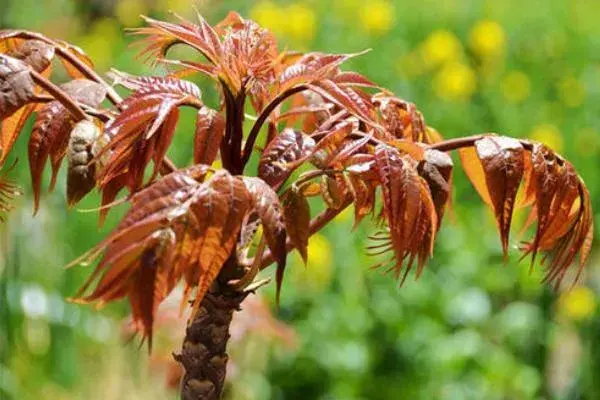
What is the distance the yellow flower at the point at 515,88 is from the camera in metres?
4.17

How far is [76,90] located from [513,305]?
7.24ft

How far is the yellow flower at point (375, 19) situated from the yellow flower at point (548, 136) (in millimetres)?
739

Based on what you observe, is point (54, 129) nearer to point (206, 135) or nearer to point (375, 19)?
point (206, 135)

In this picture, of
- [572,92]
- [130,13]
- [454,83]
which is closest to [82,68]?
[454,83]

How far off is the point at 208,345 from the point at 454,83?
Result: 3.03 m

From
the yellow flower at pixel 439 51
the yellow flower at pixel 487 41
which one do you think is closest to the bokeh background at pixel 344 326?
the yellow flower at pixel 439 51

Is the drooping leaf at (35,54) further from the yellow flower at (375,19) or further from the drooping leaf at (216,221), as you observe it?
the yellow flower at (375,19)

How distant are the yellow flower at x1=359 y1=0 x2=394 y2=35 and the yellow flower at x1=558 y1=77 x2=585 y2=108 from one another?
66 centimetres

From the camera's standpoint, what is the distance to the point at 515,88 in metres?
4.18

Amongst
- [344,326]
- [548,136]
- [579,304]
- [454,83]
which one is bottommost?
[344,326]

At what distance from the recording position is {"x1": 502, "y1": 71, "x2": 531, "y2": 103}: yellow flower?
417 cm

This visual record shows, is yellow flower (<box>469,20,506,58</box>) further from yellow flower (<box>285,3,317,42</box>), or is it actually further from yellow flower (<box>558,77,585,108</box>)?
yellow flower (<box>285,3,317,42</box>)

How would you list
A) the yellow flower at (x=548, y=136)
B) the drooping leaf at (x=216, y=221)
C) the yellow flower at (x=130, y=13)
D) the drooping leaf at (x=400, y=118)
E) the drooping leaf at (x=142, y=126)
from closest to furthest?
the drooping leaf at (x=216, y=221) → the drooping leaf at (x=142, y=126) → the drooping leaf at (x=400, y=118) → the yellow flower at (x=548, y=136) → the yellow flower at (x=130, y=13)

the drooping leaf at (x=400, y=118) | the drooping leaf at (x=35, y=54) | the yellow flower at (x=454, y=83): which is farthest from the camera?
the yellow flower at (x=454, y=83)
